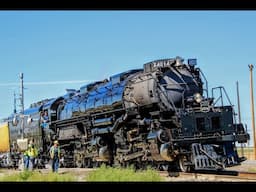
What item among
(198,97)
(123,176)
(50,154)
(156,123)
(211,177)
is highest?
(198,97)

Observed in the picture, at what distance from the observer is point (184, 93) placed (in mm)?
16625

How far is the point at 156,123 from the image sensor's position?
632 inches

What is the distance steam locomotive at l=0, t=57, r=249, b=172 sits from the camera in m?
15.1

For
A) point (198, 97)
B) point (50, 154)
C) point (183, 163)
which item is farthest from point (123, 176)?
point (50, 154)

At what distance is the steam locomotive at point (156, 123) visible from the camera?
49.5 ft

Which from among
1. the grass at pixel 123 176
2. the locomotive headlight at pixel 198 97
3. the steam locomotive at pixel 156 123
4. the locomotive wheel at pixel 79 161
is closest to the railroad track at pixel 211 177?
the steam locomotive at pixel 156 123

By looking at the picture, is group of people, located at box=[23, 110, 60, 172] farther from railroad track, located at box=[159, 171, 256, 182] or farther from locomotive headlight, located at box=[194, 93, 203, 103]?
locomotive headlight, located at box=[194, 93, 203, 103]

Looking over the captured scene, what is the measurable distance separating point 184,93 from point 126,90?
253 centimetres

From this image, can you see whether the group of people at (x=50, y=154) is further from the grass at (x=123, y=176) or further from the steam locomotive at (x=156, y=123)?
the grass at (x=123, y=176)

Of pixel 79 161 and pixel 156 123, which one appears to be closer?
pixel 156 123

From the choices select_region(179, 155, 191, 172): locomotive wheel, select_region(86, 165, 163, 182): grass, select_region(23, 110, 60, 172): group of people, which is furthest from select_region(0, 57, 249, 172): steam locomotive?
select_region(86, 165, 163, 182): grass

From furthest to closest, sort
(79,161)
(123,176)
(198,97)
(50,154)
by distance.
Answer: (79,161) < (50,154) < (198,97) < (123,176)

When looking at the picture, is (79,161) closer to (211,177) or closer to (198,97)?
(198,97)
